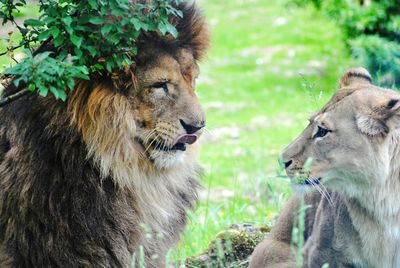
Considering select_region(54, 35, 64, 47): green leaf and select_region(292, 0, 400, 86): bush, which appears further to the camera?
select_region(292, 0, 400, 86): bush

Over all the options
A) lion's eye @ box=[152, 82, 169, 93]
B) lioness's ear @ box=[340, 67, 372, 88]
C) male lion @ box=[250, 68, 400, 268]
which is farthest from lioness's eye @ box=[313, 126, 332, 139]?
lion's eye @ box=[152, 82, 169, 93]

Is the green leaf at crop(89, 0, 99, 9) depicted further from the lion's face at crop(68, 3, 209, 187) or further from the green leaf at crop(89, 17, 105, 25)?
the lion's face at crop(68, 3, 209, 187)

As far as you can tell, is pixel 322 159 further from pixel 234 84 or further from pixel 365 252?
pixel 234 84

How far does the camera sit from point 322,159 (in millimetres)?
4961

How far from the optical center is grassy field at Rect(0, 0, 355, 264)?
30.9ft

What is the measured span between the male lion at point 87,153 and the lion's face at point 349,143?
1.98ft

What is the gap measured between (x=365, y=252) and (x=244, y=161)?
7657mm

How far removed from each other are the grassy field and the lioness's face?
2.00 m

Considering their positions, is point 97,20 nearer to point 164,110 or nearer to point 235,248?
point 164,110

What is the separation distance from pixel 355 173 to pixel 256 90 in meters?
12.9

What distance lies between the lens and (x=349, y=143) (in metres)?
4.91

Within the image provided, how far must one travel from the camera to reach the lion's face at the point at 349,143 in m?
4.82

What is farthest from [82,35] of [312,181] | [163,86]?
[312,181]

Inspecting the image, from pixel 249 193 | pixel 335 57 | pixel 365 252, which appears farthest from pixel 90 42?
pixel 335 57
